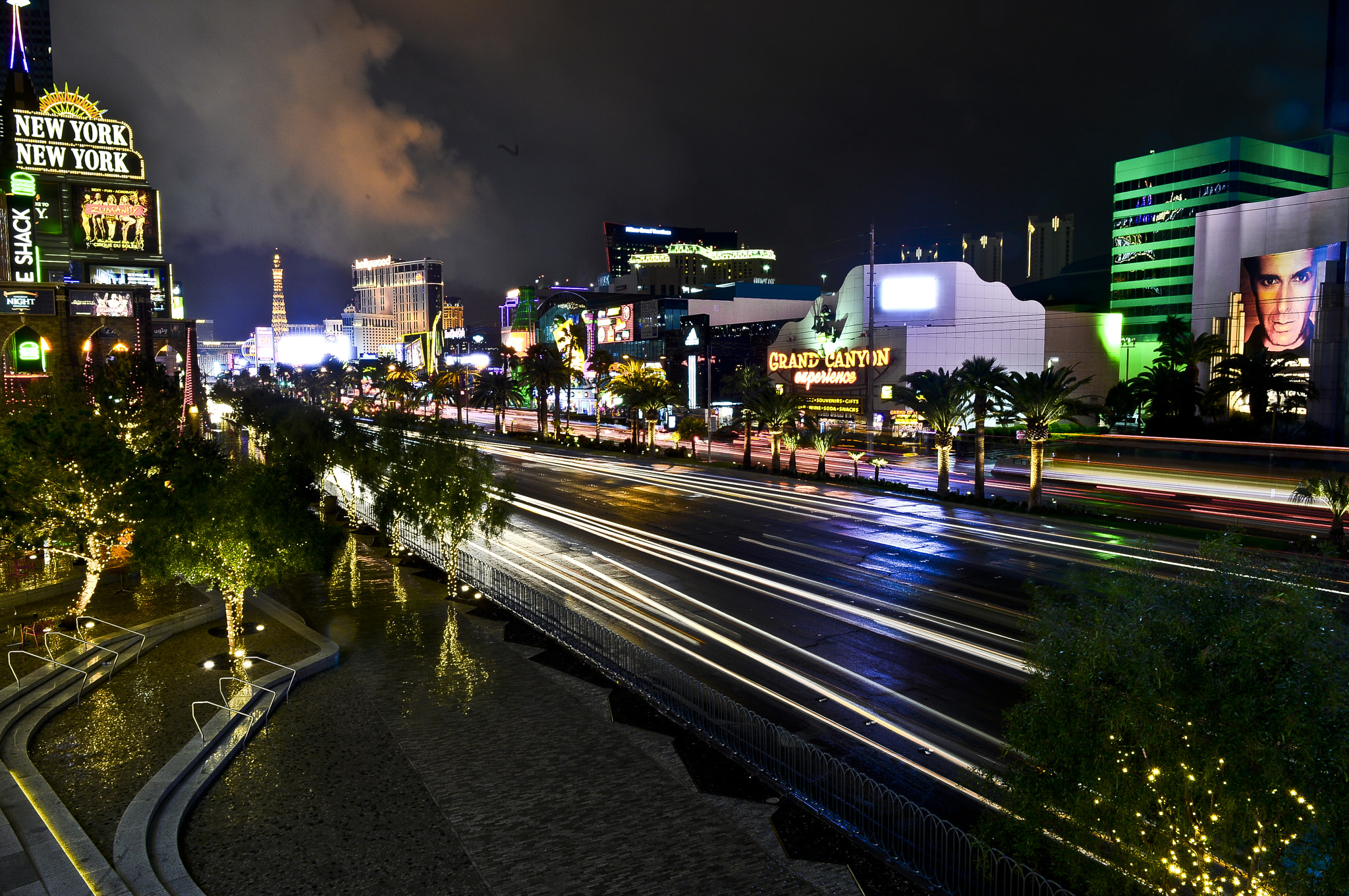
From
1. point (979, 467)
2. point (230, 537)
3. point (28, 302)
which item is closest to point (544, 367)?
point (28, 302)

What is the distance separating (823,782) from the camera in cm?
1276

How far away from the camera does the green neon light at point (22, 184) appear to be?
48.9 metres

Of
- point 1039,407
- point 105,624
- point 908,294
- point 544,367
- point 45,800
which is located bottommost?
point 45,800

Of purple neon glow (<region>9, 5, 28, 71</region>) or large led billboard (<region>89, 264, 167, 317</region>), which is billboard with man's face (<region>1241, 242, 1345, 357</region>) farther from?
purple neon glow (<region>9, 5, 28, 71</region>)

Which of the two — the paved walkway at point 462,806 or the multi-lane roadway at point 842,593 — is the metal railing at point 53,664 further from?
the multi-lane roadway at point 842,593

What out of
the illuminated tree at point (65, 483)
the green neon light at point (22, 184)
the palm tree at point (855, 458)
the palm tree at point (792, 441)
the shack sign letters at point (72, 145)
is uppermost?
the shack sign letters at point (72, 145)

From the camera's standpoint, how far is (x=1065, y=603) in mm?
9125

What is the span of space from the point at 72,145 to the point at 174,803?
76487 mm

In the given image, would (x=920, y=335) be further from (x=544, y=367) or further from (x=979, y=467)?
(x=979, y=467)

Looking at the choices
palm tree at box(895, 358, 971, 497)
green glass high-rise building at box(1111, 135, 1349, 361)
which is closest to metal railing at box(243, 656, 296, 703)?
palm tree at box(895, 358, 971, 497)

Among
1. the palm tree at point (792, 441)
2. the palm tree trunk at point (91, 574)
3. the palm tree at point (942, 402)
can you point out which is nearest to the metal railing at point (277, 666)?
the palm tree trunk at point (91, 574)

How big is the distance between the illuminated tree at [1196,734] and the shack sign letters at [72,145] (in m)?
83.9

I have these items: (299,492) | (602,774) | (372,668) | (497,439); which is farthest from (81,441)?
(497,439)

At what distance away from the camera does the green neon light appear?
48.9 meters
